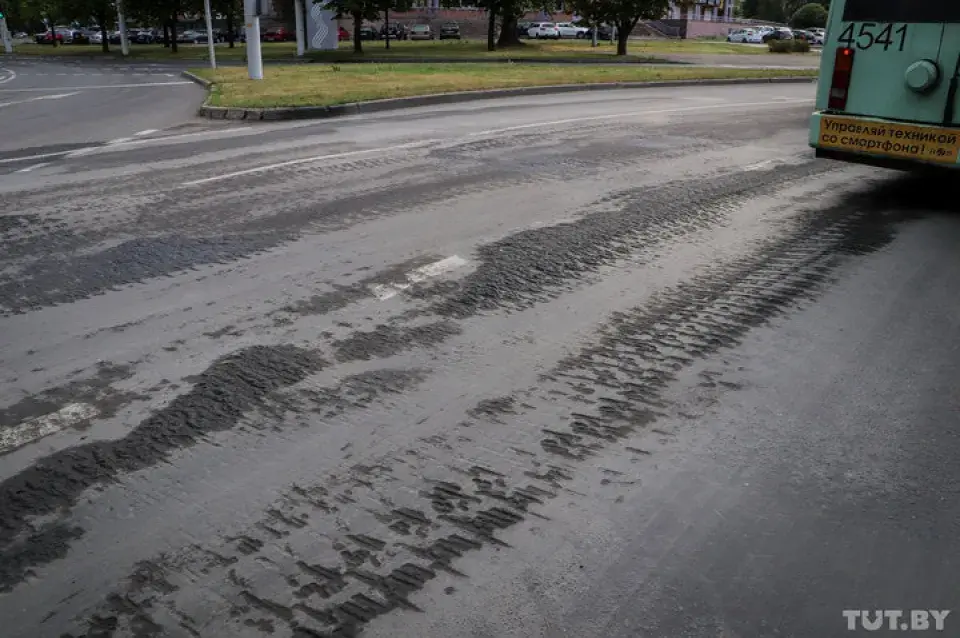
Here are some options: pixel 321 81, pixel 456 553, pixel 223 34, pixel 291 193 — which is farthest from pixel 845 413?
pixel 223 34

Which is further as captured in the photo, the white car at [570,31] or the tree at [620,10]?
the white car at [570,31]

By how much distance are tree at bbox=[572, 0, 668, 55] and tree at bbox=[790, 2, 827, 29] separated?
47913 millimetres

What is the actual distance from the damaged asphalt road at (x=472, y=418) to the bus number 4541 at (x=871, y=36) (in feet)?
5.33

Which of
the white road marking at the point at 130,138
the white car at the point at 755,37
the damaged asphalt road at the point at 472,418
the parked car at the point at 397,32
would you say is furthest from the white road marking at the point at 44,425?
the white car at the point at 755,37

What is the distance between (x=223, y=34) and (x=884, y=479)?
7218 cm

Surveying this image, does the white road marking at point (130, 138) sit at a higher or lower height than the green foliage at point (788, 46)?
lower

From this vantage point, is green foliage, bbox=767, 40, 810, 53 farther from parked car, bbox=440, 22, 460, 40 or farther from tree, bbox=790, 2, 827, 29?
tree, bbox=790, 2, 827, 29

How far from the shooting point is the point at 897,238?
6.89 metres

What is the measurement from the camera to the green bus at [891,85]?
7.39 metres

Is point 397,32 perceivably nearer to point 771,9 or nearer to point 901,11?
point 771,9

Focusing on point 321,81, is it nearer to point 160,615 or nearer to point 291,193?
point 291,193

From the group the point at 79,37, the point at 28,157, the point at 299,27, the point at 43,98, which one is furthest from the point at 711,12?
the point at 28,157

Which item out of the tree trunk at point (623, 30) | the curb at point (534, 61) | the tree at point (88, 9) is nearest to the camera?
the curb at point (534, 61)

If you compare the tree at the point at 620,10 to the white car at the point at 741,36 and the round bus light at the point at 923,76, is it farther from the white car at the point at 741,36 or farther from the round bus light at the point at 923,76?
the white car at the point at 741,36
